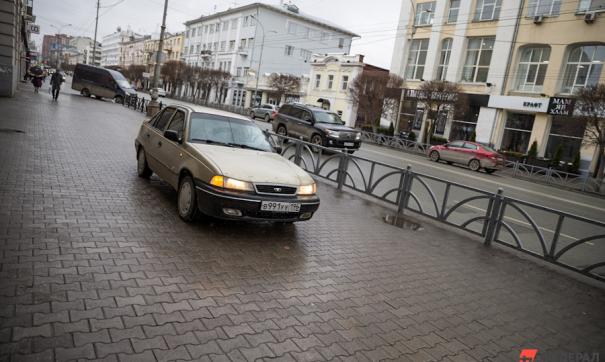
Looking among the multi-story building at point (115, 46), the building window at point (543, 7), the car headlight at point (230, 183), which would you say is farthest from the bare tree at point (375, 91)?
the multi-story building at point (115, 46)

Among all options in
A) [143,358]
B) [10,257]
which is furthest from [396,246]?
[10,257]

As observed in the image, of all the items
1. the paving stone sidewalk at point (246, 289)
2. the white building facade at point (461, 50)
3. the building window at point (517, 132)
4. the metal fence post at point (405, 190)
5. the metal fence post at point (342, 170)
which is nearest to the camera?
the paving stone sidewalk at point (246, 289)

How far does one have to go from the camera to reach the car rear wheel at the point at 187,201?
5.82 metres

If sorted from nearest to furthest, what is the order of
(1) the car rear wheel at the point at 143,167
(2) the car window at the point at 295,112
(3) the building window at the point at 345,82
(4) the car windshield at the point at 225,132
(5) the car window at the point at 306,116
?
(4) the car windshield at the point at 225,132 → (1) the car rear wheel at the point at 143,167 → (5) the car window at the point at 306,116 → (2) the car window at the point at 295,112 → (3) the building window at the point at 345,82

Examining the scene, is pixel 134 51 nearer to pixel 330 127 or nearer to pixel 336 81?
pixel 336 81

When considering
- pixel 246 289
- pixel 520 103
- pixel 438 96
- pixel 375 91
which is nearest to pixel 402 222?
pixel 246 289

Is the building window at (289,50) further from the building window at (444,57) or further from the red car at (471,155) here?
the red car at (471,155)

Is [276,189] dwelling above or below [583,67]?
below

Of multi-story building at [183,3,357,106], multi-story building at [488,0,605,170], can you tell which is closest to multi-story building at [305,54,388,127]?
multi-story building at [183,3,357,106]

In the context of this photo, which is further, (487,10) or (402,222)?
(487,10)

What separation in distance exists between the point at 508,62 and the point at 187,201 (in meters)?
31.3

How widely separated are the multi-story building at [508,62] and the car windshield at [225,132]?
73.7 feet

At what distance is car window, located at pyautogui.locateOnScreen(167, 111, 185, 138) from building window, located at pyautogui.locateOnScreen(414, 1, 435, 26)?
35.3 m

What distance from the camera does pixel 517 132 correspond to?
30.1 m
